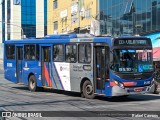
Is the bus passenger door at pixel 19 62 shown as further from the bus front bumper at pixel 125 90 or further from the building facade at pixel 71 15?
the building facade at pixel 71 15

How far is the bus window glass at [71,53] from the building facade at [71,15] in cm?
2681

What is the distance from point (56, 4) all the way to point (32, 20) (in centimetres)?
4898

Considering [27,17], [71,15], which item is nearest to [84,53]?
[71,15]

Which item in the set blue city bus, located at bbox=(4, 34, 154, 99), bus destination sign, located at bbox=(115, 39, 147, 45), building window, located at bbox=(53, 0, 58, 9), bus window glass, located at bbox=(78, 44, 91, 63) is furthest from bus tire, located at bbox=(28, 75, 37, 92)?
building window, located at bbox=(53, 0, 58, 9)

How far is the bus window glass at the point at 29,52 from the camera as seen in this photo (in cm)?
2201

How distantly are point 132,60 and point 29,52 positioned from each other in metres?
7.44

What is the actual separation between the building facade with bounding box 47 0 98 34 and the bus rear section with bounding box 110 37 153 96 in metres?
28.8

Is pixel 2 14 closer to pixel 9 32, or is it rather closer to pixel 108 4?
pixel 9 32

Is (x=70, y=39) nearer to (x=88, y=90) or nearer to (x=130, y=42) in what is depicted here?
(x=88, y=90)

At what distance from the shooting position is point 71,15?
5356 centimetres

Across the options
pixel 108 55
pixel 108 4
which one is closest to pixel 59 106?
pixel 108 55

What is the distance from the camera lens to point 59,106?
14945 mm

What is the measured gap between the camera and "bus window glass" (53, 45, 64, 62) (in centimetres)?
1983

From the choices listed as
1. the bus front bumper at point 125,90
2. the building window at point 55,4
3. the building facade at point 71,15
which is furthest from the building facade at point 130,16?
the building window at point 55,4
